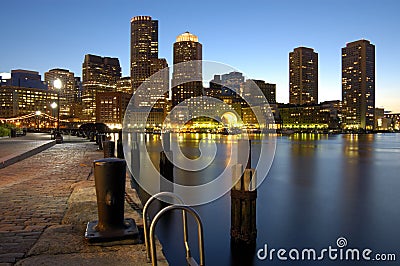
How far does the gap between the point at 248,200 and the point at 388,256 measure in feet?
17.5

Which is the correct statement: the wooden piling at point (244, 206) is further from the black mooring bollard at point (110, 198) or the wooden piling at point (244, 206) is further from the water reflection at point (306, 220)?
the black mooring bollard at point (110, 198)

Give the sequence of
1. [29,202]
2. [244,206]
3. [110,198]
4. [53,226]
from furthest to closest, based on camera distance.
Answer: [244,206], [29,202], [53,226], [110,198]

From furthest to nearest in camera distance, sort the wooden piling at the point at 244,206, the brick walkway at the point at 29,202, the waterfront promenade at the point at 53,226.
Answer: the wooden piling at the point at 244,206 → the brick walkway at the point at 29,202 → the waterfront promenade at the point at 53,226

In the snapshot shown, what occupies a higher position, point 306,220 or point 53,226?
point 53,226

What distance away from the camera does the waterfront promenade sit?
4.59m

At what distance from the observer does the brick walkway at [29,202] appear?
5297 mm

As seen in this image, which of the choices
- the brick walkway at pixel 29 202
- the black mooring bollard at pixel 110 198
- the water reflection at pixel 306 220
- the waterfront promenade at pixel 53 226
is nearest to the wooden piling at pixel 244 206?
the water reflection at pixel 306 220

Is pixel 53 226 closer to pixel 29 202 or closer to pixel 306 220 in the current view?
pixel 29 202

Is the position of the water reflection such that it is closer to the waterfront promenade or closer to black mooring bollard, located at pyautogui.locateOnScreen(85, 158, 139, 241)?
the waterfront promenade

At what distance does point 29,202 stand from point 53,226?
2643 millimetres

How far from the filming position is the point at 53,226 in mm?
5984

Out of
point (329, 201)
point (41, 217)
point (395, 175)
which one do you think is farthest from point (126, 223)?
point (395, 175)

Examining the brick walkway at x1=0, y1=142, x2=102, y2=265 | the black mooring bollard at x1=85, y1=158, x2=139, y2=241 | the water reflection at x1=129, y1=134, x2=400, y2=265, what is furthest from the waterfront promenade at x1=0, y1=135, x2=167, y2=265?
the water reflection at x1=129, y1=134, x2=400, y2=265

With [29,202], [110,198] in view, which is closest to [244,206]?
[29,202]
